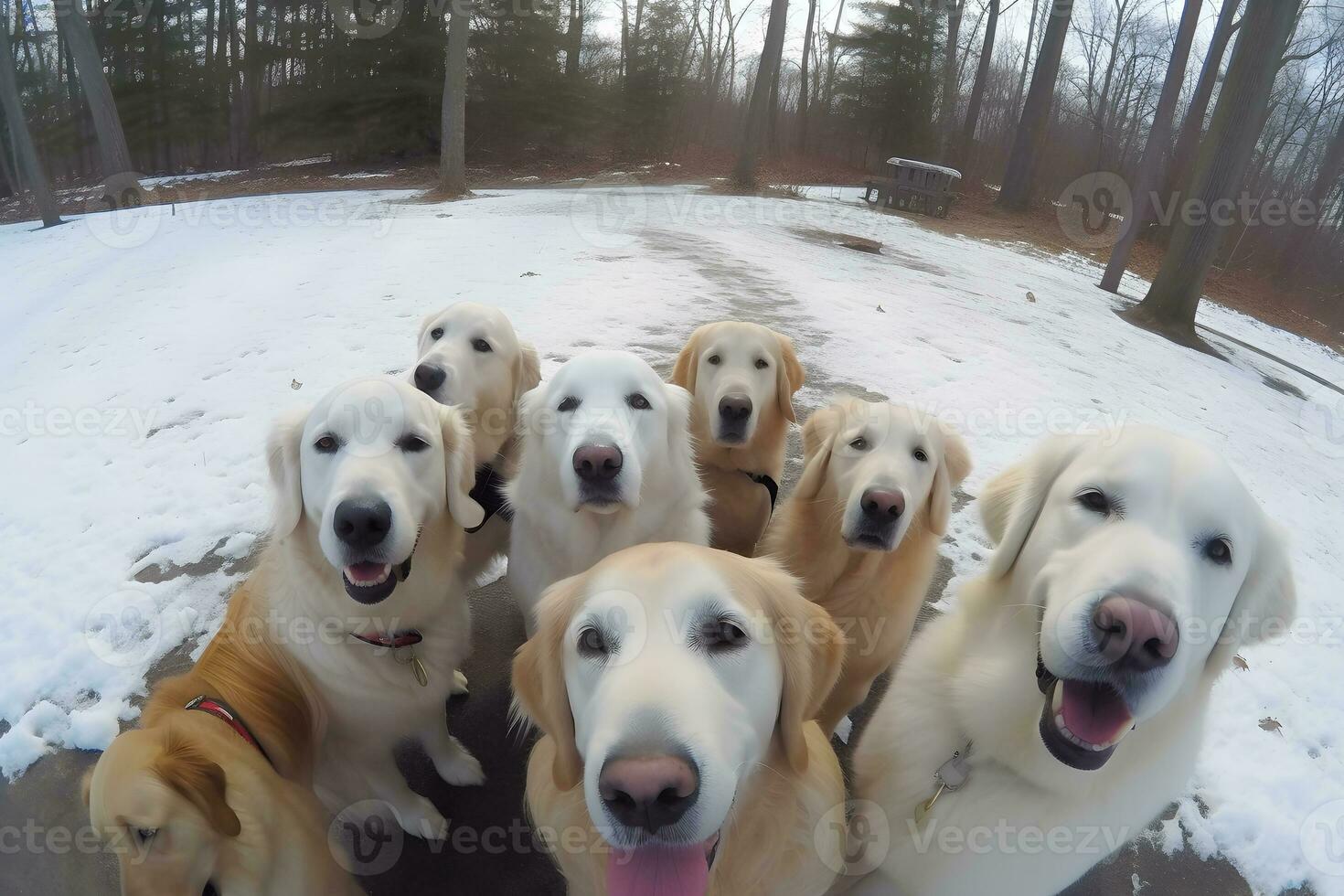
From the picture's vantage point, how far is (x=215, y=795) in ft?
5.57

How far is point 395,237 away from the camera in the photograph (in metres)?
11.6

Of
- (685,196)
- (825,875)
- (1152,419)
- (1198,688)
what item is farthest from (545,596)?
(685,196)

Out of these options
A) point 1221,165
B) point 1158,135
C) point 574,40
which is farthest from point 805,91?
point 1221,165

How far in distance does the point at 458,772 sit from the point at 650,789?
176cm

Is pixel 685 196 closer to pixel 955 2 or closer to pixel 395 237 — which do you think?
pixel 395 237

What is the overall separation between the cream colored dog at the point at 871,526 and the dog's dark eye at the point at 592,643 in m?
1.28

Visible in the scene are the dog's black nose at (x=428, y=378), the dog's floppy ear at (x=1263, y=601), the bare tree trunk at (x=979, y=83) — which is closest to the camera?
the dog's floppy ear at (x=1263, y=601)

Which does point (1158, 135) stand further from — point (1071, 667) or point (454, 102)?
point (1071, 667)

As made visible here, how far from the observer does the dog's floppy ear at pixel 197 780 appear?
165 cm

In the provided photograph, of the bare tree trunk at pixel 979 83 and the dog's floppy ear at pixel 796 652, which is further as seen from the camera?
the bare tree trunk at pixel 979 83

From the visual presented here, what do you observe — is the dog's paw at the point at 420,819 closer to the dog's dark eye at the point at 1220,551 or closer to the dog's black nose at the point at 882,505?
the dog's black nose at the point at 882,505

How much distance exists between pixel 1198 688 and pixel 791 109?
36.4m

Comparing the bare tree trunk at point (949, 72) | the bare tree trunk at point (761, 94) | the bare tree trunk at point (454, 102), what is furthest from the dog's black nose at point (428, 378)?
the bare tree trunk at point (949, 72)

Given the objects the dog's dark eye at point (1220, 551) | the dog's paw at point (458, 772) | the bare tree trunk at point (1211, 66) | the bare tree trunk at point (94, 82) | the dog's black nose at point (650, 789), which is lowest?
the dog's paw at point (458, 772)
